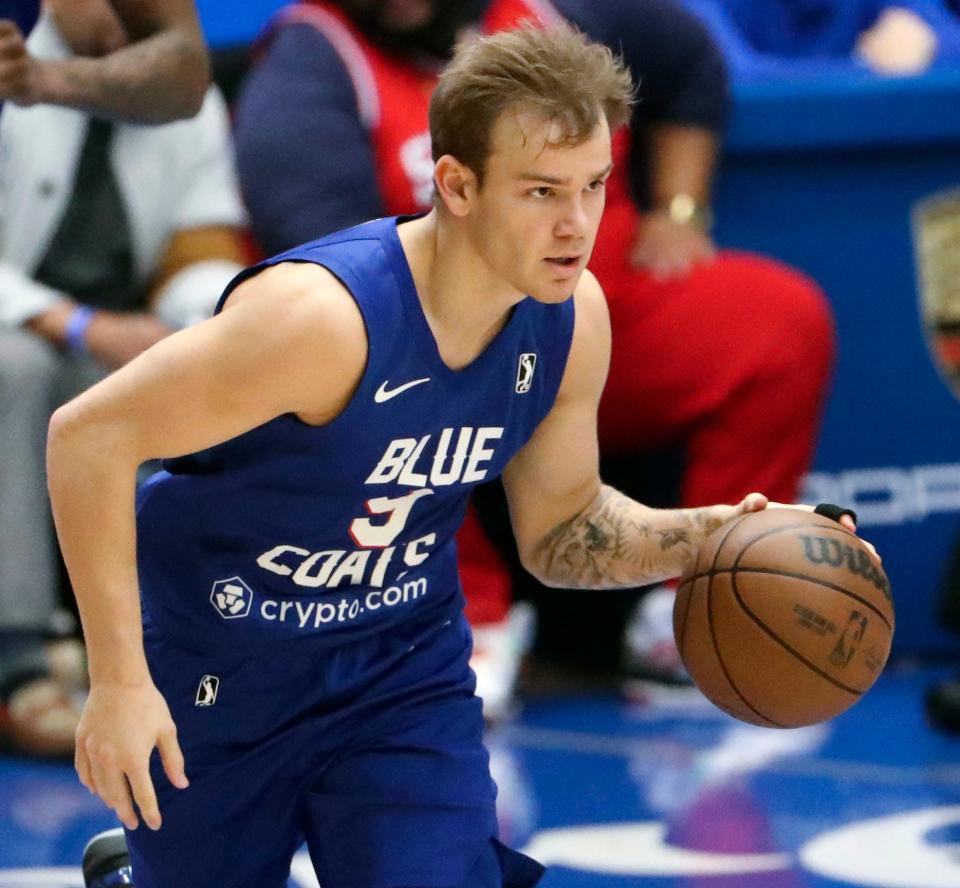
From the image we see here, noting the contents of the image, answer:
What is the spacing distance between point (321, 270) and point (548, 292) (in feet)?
1.02

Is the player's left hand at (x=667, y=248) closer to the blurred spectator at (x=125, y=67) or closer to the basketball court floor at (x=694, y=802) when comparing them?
the basketball court floor at (x=694, y=802)

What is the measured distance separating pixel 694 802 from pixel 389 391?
1.77m

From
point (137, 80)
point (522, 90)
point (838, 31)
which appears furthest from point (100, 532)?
point (838, 31)

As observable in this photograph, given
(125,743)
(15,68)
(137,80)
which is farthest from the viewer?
(137,80)

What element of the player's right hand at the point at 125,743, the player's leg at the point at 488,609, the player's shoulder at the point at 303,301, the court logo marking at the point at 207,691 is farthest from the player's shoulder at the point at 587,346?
the player's leg at the point at 488,609

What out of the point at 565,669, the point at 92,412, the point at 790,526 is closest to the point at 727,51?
the point at 565,669

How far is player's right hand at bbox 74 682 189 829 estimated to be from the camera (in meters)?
2.47

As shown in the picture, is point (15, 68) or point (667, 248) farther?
point (667, 248)

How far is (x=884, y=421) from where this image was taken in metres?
5.28

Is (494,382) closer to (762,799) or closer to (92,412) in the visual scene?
(92,412)

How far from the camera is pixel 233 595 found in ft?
A: 9.46

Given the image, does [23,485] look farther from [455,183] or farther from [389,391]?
[455,183]

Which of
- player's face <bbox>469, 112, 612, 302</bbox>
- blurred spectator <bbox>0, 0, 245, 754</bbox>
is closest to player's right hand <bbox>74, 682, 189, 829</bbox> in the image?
player's face <bbox>469, 112, 612, 302</bbox>

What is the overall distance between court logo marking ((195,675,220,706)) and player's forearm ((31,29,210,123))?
3.60 ft
